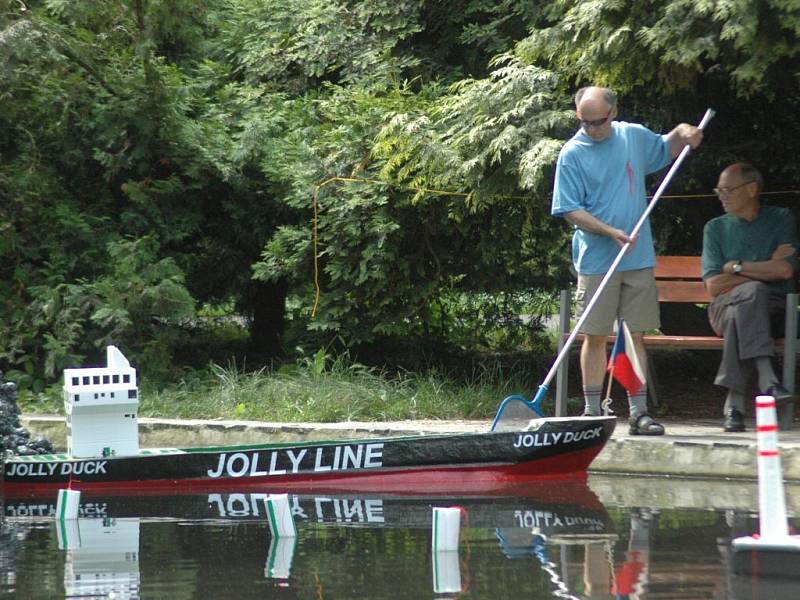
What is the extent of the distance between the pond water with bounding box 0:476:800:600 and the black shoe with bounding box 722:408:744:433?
71 cm

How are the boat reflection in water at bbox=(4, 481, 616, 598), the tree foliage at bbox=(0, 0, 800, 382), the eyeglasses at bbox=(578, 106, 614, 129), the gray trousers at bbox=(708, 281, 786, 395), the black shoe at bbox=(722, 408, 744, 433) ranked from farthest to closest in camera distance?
the tree foliage at bbox=(0, 0, 800, 382), the black shoe at bbox=(722, 408, 744, 433), the gray trousers at bbox=(708, 281, 786, 395), the eyeglasses at bbox=(578, 106, 614, 129), the boat reflection in water at bbox=(4, 481, 616, 598)

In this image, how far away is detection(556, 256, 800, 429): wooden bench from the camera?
789 cm

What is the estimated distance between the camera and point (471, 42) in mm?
10055

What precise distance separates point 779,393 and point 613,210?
4.82 ft

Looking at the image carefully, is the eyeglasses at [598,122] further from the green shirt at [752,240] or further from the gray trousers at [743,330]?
the gray trousers at [743,330]

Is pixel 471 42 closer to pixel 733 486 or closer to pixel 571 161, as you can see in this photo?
pixel 571 161

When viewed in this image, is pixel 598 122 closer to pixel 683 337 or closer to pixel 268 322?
pixel 683 337

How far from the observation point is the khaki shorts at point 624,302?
26.1ft

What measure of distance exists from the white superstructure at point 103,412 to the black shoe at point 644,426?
2.99 metres

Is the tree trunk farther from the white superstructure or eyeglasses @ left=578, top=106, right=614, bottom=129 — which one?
eyeglasses @ left=578, top=106, right=614, bottom=129

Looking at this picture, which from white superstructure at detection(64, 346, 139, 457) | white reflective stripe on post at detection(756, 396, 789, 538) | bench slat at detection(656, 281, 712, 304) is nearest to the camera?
white reflective stripe on post at detection(756, 396, 789, 538)

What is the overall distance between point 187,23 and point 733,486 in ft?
21.1

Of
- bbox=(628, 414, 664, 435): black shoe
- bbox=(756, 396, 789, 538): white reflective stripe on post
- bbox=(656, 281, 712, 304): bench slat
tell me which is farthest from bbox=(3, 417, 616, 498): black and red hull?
bbox=(756, 396, 789, 538): white reflective stripe on post

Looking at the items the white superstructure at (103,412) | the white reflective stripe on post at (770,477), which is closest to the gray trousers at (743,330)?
the white reflective stripe on post at (770,477)
